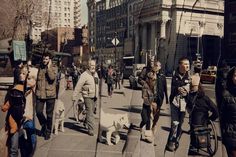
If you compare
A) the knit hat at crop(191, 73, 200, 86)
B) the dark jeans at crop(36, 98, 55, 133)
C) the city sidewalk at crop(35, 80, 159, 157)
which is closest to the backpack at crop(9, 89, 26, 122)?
the city sidewalk at crop(35, 80, 159, 157)

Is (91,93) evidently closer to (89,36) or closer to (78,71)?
(78,71)

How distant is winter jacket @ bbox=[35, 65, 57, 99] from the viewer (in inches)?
53.8

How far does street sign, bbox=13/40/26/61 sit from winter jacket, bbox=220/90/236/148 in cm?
75

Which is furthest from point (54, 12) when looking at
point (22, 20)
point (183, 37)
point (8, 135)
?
point (8, 135)

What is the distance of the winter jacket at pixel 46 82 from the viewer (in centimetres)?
137

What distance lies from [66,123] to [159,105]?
48cm

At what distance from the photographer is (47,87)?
145cm

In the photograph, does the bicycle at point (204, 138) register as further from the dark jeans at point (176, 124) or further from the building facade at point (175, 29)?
the building facade at point (175, 29)

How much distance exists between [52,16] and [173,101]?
56cm

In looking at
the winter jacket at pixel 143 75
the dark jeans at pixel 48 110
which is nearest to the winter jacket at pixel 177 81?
the winter jacket at pixel 143 75

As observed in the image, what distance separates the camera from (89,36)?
50.8 inches

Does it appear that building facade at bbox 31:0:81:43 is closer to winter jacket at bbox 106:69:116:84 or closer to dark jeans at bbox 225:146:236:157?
winter jacket at bbox 106:69:116:84

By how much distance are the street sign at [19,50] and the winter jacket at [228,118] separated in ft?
2.47

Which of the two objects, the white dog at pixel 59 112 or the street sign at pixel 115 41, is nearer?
the street sign at pixel 115 41
